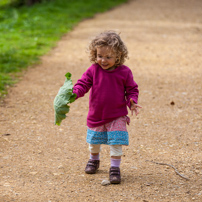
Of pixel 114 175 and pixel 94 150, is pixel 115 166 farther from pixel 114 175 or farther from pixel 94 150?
pixel 94 150

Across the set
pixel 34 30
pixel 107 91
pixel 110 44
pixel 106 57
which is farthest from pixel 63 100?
pixel 34 30

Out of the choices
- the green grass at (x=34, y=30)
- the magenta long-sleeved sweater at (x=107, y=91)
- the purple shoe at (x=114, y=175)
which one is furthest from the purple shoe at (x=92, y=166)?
the green grass at (x=34, y=30)

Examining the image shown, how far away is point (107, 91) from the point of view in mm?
3686

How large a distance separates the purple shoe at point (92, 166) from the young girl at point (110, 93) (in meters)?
0.23

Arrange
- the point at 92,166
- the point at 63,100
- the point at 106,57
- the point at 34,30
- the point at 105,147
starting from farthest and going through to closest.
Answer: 1. the point at 34,30
2. the point at 105,147
3. the point at 92,166
4. the point at 106,57
5. the point at 63,100

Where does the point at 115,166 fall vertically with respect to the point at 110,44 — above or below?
below

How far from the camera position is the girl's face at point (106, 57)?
3.67m

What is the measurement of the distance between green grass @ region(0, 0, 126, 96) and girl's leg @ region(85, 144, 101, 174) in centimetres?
305

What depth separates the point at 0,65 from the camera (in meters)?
8.09

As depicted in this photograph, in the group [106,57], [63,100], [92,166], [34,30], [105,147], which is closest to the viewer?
[63,100]

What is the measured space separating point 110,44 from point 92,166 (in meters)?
1.17

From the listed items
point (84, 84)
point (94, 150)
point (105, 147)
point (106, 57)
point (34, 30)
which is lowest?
point (105, 147)

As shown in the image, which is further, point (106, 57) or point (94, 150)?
point (94, 150)

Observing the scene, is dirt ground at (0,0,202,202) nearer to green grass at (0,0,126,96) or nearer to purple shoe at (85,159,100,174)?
purple shoe at (85,159,100,174)
